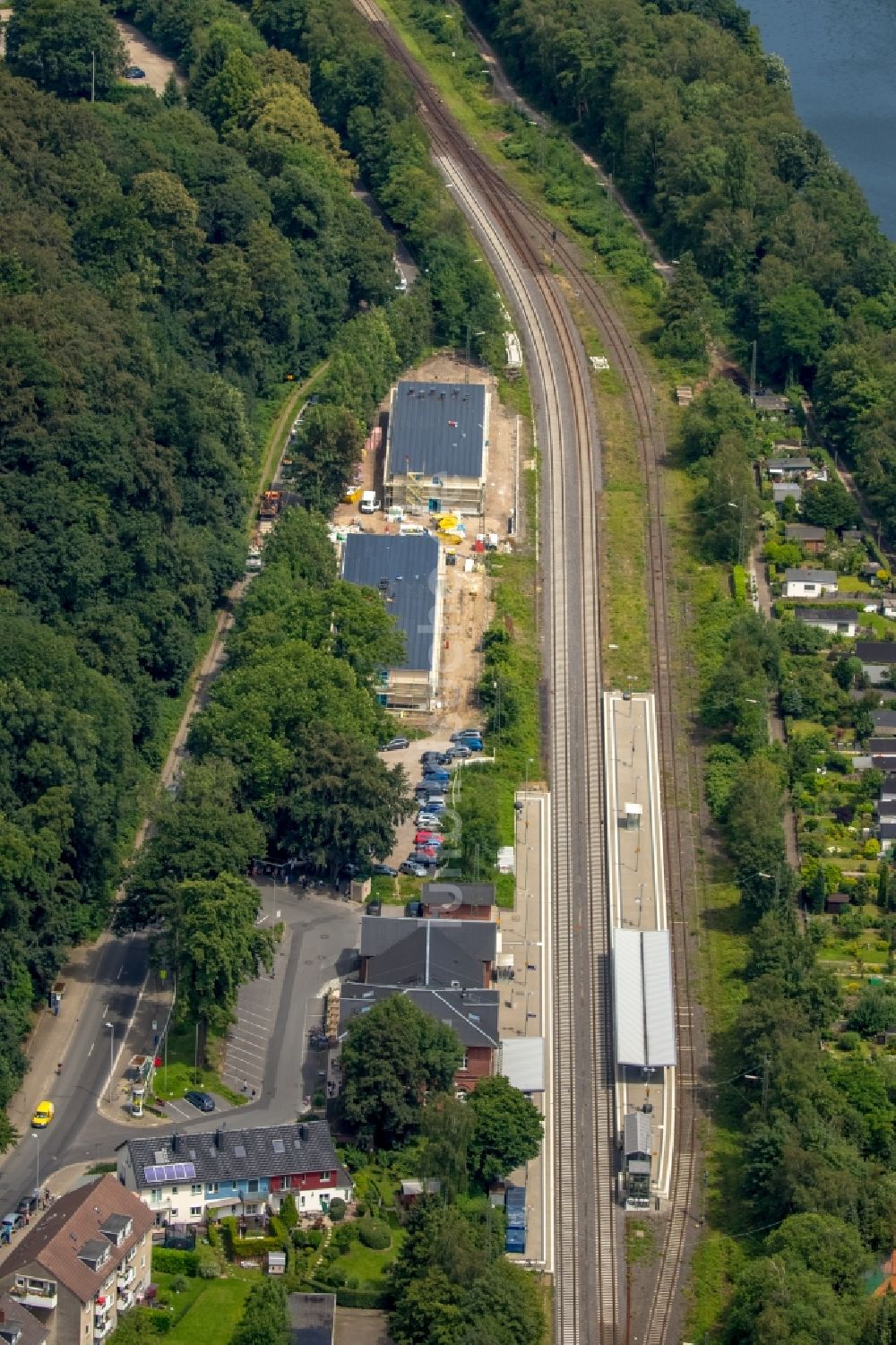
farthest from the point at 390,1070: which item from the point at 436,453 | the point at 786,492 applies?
the point at 786,492

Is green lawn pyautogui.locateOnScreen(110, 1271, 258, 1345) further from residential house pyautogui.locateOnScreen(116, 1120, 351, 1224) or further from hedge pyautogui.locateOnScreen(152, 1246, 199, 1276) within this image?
residential house pyautogui.locateOnScreen(116, 1120, 351, 1224)

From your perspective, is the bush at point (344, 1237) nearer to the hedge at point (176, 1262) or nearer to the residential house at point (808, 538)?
the hedge at point (176, 1262)

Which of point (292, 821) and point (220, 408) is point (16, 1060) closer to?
point (292, 821)

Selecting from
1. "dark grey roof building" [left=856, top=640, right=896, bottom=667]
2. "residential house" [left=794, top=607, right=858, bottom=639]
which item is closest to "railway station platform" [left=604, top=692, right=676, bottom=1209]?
"residential house" [left=794, top=607, right=858, bottom=639]

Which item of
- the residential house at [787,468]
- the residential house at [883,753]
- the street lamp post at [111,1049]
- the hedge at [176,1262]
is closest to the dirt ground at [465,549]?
the residential house at [787,468]

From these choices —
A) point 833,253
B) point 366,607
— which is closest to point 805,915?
point 366,607

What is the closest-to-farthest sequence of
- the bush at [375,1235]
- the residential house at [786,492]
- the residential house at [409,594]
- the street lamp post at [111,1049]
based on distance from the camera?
the bush at [375,1235]
the street lamp post at [111,1049]
the residential house at [409,594]
the residential house at [786,492]
